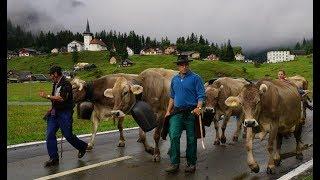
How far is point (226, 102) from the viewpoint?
35.7 ft

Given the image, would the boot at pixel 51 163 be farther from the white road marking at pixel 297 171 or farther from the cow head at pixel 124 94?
the white road marking at pixel 297 171

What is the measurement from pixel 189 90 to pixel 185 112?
19.1 inches

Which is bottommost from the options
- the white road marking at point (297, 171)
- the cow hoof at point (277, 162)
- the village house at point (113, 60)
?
the white road marking at point (297, 171)

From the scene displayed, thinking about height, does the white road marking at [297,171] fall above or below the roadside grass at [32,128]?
above

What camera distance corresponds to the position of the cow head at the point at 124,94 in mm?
12039

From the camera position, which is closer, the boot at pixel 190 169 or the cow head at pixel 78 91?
the boot at pixel 190 169

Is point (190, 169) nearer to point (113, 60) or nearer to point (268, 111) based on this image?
point (268, 111)

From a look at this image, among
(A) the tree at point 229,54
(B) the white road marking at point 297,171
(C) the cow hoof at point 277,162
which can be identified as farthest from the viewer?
(A) the tree at point 229,54

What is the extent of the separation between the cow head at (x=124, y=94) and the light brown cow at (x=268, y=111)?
2513 millimetres

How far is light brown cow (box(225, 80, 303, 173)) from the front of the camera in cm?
1050

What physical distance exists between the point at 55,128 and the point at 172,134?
3052 millimetres

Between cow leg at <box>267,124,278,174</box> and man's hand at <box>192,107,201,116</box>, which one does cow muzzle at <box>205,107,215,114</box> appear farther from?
man's hand at <box>192,107,201,116</box>

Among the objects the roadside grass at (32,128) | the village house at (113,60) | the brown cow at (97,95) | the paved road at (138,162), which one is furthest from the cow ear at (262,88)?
the village house at (113,60)

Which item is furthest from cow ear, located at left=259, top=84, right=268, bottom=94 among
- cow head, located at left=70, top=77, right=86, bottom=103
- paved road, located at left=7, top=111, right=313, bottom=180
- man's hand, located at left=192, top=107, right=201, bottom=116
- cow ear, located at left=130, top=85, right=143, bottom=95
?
cow head, located at left=70, top=77, right=86, bottom=103
